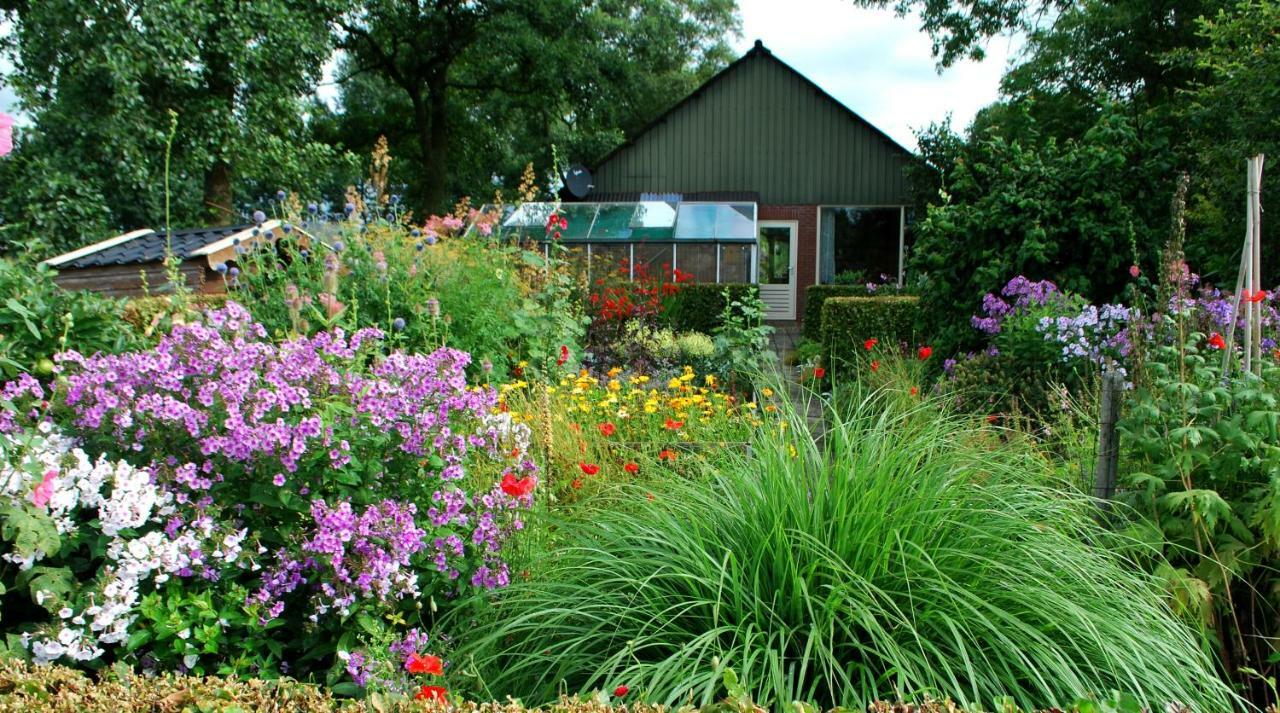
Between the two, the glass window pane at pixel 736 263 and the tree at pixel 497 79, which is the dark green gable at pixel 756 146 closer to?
the tree at pixel 497 79

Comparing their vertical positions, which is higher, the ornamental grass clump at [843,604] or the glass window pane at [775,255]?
the glass window pane at [775,255]

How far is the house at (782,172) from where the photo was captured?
19.1 meters

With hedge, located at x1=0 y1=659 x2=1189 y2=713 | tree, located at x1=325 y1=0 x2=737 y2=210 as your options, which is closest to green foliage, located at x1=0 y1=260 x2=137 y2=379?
hedge, located at x1=0 y1=659 x2=1189 y2=713

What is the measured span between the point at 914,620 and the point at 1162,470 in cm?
113

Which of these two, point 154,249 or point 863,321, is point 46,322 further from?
point 863,321

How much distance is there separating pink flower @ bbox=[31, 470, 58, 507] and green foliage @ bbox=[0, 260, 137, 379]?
4.65ft

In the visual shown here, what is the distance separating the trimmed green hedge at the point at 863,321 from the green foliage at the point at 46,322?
6420mm

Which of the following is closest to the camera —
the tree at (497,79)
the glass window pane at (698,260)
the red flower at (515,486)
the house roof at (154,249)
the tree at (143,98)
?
the red flower at (515,486)

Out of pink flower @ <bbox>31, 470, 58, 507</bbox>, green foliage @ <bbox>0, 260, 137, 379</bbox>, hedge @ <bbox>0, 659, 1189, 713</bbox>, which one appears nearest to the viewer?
hedge @ <bbox>0, 659, 1189, 713</bbox>

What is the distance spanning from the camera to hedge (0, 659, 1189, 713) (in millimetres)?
1611

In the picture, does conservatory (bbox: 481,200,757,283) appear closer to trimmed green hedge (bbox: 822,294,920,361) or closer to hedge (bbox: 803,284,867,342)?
hedge (bbox: 803,284,867,342)

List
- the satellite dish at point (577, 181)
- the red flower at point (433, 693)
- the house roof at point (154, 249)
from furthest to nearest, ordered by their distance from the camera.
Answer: the satellite dish at point (577, 181) → the house roof at point (154, 249) → the red flower at point (433, 693)

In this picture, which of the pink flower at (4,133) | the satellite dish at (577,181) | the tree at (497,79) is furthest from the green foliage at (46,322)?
the satellite dish at (577,181)

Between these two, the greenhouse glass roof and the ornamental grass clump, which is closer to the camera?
the ornamental grass clump
